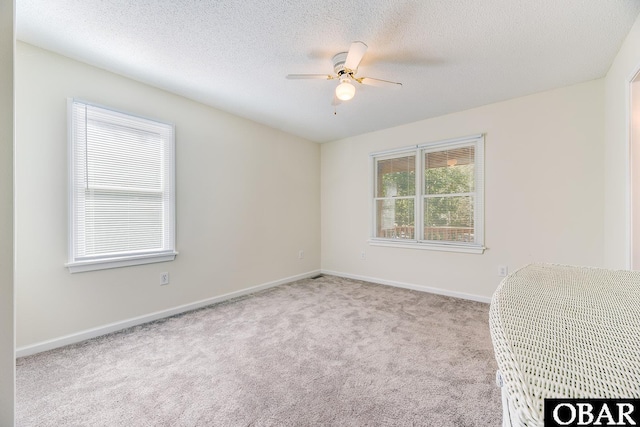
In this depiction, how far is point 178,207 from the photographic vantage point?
3.03m

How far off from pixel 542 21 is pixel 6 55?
3112mm

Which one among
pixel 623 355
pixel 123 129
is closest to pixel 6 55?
pixel 123 129

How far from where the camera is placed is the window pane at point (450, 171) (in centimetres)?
354

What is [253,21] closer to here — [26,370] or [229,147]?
[229,147]

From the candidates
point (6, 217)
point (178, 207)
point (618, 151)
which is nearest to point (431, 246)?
point (618, 151)

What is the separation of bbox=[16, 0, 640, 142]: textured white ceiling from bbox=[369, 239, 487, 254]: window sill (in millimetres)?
1838

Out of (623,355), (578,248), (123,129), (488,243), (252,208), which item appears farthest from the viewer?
(252,208)

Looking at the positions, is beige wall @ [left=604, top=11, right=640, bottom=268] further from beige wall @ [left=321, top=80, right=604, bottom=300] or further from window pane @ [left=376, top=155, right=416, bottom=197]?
window pane @ [left=376, top=155, right=416, bottom=197]

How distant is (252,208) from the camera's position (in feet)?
12.5

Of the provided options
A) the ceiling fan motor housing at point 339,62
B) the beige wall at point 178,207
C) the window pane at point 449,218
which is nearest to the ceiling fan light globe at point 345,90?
the ceiling fan motor housing at point 339,62

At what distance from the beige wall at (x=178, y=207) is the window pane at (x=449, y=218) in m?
1.98

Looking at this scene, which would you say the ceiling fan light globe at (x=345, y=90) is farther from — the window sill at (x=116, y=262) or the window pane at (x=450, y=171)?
the window sill at (x=116, y=262)

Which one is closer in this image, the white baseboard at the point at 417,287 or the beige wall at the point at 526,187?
the beige wall at the point at 526,187

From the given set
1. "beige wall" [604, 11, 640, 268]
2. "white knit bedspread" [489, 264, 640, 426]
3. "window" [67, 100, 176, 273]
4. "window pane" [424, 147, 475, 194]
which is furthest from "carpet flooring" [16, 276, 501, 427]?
"window pane" [424, 147, 475, 194]
